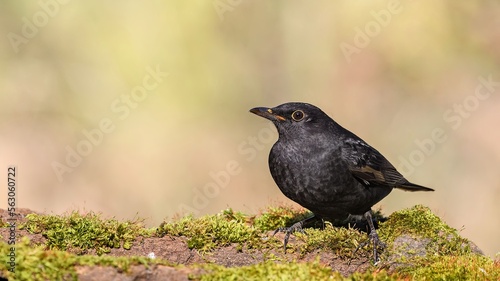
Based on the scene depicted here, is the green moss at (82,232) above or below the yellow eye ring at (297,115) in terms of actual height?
below

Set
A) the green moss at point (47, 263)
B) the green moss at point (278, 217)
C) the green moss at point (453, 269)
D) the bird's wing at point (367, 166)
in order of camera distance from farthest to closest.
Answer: the green moss at point (278, 217) < the bird's wing at point (367, 166) < the green moss at point (453, 269) < the green moss at point (47, 263)

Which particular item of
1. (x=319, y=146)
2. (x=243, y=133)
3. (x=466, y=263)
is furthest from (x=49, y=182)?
(x=466, y=263)

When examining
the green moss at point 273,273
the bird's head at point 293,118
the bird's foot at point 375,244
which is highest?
the bird's head at point 293,118

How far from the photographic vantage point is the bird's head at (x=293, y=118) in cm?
772

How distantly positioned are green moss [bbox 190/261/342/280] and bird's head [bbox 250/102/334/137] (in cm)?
292

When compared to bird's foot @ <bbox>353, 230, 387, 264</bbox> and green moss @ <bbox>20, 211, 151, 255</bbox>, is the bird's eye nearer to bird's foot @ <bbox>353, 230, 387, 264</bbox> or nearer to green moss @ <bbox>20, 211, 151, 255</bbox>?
bird's foot @ <bbox>353, 230, 387, 264</bbox>

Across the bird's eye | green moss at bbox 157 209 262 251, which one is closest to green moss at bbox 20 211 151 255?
green moss at bbox 157 209 262 251

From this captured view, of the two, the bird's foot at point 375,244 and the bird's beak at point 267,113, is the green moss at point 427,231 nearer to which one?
the bird's foot at point 375,244

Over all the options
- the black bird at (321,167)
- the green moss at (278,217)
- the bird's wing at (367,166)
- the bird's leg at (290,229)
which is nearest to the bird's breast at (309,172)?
the black bird at (321,167)

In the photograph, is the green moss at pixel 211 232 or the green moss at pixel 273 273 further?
the green moss at pixel 211 232

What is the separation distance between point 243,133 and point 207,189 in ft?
4.85

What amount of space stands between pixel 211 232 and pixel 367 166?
2047mm

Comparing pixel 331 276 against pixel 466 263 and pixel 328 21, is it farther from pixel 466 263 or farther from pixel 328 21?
pixel 328 21

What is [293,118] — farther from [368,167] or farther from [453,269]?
[453,269]
